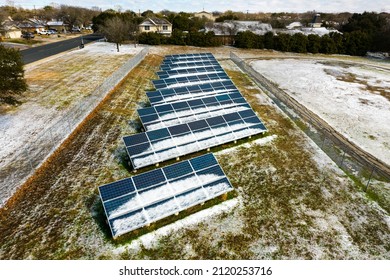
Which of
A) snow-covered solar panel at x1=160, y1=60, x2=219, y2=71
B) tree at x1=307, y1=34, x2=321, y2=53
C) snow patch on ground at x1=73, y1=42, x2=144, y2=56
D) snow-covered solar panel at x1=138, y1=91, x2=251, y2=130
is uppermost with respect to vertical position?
tree at x1=307, y1=34, x2=321, y2=53

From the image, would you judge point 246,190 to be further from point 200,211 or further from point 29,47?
point 29,47

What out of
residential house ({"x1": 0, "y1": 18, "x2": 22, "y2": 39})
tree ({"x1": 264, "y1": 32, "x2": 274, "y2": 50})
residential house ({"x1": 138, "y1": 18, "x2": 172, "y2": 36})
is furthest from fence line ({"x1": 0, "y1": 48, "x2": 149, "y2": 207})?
residential house ({"x1": 0, "y1": 18, "x2": 22, "y2": 39})

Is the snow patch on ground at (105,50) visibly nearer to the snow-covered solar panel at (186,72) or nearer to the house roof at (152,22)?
the house roof at (152,22)

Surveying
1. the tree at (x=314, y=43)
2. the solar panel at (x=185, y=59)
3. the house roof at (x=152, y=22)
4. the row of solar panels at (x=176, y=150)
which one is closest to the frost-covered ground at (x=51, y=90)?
the solar panel at (x=185, y=59)

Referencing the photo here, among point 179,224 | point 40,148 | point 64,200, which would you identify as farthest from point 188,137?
point 40,148

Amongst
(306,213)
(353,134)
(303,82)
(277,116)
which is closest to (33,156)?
(306,213)

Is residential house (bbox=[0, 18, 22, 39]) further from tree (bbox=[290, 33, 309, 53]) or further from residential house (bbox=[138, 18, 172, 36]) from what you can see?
tree (bbox=[290, 33, 309, 53])

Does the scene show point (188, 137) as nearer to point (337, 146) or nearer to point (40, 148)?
point (40, 148)

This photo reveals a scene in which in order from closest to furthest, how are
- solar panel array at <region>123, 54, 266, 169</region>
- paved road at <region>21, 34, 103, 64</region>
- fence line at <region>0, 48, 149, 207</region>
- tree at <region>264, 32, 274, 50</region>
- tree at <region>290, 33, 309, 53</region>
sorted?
fence line at <region>0, 48, 149, 207</region>, solar panel array at <region>123, 54, 266, 169</region>, paved road at <region>21, 34, 103, 64</region>, tree at <region>290, 33, 309, 53</region>, tree at <region>264, 32, 274, 50</region>

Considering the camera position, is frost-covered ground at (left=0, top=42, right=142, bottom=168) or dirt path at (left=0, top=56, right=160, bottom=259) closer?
dirt path at (left=0, top=56, right=160, bottom=259)
